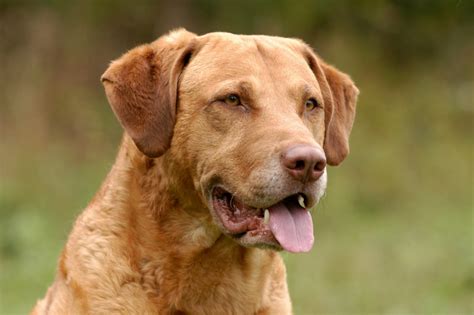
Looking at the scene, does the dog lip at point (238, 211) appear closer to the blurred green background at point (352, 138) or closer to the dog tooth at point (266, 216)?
the dog tooth at point (266, 216)

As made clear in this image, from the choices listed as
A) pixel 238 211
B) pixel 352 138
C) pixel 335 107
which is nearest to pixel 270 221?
pixel 238 211

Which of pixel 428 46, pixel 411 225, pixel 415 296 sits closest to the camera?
pixel 415 296

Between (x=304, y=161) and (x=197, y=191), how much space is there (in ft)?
2.31

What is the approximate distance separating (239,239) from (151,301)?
0.56 metres

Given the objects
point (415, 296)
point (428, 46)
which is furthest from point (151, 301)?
point (428, 46)

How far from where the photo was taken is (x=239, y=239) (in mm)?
5230

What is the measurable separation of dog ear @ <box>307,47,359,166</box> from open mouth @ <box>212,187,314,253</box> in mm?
718

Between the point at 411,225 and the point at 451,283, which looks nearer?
the point at 451,283

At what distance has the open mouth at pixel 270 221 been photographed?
203 inches

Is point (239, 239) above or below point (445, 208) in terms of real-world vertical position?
above

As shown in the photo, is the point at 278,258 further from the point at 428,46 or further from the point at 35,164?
the point at 428,46

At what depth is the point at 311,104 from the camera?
5621mm

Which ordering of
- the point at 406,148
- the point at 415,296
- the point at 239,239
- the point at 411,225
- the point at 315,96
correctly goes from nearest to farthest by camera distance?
the point at 239,239, the point at 315,96, the point at 415,296, the point at 411,225, the point at 406,148

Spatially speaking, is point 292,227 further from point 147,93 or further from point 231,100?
point 147,93
